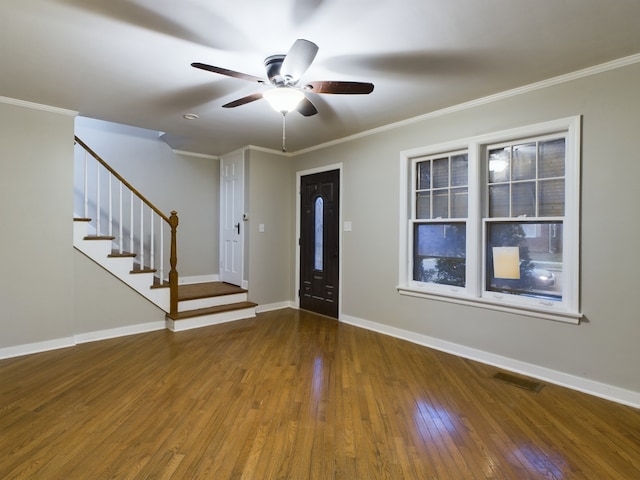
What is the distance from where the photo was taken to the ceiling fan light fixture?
230cm

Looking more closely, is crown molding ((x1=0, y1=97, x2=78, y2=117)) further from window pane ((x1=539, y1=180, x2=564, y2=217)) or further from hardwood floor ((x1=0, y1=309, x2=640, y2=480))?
window pane ((x1=539, y1=180, x2=564, y2=217))

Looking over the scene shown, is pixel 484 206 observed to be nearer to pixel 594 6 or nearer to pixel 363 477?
pixel 594 6

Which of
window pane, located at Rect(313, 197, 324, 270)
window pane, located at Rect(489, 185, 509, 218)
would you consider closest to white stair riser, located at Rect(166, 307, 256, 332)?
window pane, located at Rect(313, 197, 324, 270)

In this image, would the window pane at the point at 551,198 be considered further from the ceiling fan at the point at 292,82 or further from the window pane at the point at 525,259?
the ceiling fan at the point at 292,82

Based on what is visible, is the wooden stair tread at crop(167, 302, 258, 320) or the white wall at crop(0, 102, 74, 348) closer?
the white wall at crop(0, 102, 74, 348)

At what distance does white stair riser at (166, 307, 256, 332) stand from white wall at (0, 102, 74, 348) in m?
1.05

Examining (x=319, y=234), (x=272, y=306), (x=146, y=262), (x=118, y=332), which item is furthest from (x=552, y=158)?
(x=146, y=262)

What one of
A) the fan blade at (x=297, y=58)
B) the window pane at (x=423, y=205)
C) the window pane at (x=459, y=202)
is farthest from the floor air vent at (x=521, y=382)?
the fan blade at (x=297, y=58)

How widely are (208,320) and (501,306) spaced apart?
11.3 ft

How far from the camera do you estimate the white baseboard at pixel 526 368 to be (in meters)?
2.53

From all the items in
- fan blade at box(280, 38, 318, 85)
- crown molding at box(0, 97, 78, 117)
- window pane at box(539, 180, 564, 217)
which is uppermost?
crown molding at box(0, 97, 78, 117)

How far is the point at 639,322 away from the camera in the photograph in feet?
8.09

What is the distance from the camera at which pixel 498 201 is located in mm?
3275

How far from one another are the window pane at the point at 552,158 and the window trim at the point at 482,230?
9 cm
